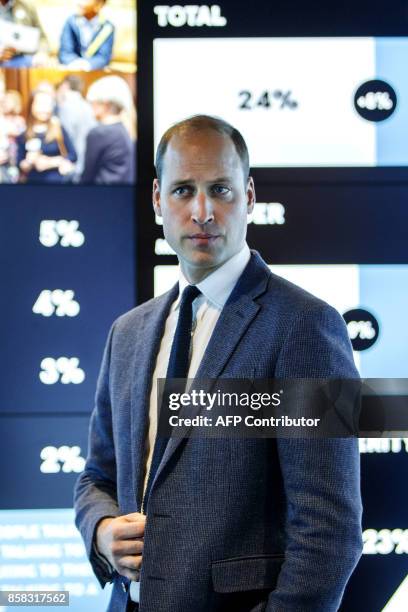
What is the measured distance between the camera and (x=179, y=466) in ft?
4.45

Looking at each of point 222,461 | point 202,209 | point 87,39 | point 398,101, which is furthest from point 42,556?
point 398,101

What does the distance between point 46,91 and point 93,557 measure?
126cm

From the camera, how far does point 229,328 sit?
4.56ft

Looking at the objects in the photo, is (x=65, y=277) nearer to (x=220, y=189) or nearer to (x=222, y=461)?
(x=220, y=189)

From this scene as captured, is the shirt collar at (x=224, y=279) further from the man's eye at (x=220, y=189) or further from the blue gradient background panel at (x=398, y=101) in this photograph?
the blue gradient background panel at (x=398, y=101)

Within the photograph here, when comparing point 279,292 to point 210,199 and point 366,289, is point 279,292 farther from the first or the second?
point 366,289

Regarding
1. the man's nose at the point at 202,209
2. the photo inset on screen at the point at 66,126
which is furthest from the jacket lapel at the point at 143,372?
the photo inset on screen at the point at 66,126

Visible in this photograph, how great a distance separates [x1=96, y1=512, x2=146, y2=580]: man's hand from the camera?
1.41m

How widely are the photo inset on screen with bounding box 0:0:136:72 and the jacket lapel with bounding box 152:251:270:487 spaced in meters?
0.93

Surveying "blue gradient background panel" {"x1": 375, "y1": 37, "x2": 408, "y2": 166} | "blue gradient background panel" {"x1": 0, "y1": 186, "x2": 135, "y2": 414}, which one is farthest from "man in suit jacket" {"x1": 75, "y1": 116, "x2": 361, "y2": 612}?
"blue gradient background panel" {"x1": 375, "y1": 37, "x2": 408, "y2": 166}

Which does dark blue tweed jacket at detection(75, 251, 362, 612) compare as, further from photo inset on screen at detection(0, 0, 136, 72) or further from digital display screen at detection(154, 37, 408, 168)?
photo inset on screen at detection(0, 0, 136, 72)

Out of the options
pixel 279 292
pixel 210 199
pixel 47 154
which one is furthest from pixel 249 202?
pixel 47 154

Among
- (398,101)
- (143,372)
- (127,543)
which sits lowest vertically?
(127,543)

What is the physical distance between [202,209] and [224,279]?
15 cm
